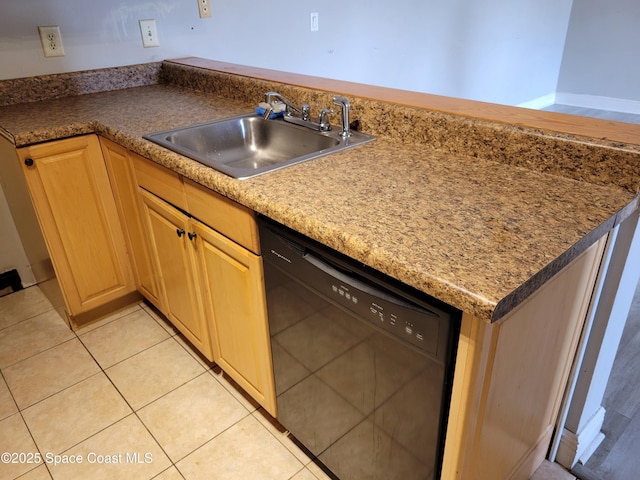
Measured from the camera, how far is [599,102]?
5.42 meters

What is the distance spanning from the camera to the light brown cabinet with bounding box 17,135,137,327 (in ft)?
5.77

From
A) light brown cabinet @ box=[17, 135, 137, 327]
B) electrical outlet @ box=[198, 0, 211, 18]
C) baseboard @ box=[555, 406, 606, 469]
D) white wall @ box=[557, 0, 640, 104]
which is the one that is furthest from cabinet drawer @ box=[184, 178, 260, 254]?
white wall @ box=[557, 0, 640, 104]

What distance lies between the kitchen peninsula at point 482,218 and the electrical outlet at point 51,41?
0.64 meters

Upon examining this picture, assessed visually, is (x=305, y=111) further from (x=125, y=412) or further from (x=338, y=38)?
(x=338, y=38)

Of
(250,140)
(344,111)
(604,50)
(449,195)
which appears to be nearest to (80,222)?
(250,140)

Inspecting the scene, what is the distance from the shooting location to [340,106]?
157cm

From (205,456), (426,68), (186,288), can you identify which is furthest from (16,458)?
(426,68)

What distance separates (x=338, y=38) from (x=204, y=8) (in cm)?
97

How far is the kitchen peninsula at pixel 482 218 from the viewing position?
83cm

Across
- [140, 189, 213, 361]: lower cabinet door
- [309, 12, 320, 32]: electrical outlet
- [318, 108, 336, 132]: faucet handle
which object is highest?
[309, 12, 320, 32]: electrical outlet

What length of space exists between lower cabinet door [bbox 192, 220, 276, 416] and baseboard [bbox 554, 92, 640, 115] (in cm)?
546

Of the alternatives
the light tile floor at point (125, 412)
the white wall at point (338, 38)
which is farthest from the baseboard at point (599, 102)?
the light tile floor at point (125, 412)

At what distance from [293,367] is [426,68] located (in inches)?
122

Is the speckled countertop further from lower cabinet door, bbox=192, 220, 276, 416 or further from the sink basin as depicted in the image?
lower cabinet door, bbox=192, 220, 276, 416
